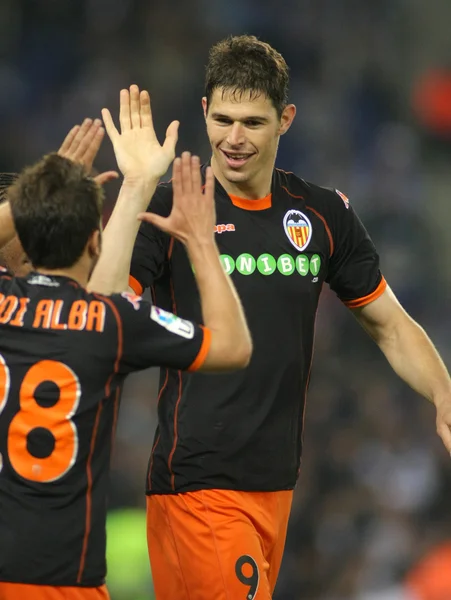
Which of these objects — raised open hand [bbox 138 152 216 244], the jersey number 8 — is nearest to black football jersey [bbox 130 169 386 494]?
raised open hand [bbox 138 152 216 244]

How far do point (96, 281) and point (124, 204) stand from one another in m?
0.29

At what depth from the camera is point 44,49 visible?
34.7 ft

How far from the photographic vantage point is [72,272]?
327 cm

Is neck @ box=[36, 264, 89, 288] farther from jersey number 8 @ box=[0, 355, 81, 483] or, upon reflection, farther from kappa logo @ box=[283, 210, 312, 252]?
kappa logo @ box=[283, 210, 312, 252]

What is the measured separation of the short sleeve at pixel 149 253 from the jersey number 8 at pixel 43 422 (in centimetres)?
92

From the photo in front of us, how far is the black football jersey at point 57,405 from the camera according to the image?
10.3ft

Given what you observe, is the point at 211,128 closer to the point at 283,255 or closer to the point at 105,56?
the point at 283,255

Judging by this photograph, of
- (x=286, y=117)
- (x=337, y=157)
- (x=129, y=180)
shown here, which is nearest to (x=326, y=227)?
→ (x=286, y=117)

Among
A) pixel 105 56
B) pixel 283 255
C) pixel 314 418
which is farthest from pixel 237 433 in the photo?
pixel 105 56

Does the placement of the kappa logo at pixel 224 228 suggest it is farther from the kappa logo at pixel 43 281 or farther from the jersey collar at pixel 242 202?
the kappa logo at pixel 43 281

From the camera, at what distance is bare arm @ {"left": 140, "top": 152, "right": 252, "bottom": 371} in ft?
10.7

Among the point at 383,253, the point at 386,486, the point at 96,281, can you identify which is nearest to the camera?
the point at 96,281

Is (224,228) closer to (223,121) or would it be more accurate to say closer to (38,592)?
(223,121)

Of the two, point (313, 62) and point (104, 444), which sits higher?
point (313, 62)
